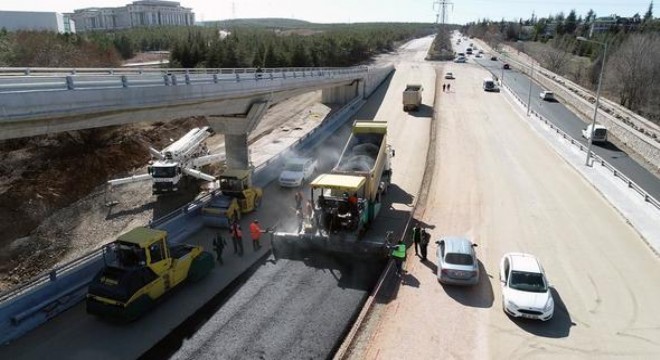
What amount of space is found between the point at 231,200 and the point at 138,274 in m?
8.19

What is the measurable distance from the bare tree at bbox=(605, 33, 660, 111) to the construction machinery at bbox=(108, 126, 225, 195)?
57811 mm

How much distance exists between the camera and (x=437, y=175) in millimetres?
29109

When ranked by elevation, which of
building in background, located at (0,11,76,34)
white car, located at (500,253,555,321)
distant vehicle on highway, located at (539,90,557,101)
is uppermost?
building in background, located at (0,11,76,34)

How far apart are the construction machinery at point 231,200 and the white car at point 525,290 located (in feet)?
38.6

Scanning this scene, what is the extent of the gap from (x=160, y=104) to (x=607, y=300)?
62.5ft

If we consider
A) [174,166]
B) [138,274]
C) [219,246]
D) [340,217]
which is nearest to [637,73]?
[340,217]

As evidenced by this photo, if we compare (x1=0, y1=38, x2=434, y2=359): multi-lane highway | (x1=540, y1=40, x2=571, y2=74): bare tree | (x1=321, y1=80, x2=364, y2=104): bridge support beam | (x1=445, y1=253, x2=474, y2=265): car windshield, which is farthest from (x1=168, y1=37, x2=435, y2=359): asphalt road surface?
A: (x1=540, y1=40, x2=571, y2=74): bare tree

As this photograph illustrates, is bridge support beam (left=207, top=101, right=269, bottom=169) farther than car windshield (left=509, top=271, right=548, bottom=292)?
Yes

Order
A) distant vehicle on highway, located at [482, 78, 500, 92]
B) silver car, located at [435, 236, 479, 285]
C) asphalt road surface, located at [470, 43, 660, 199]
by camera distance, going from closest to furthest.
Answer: silver car, located at [435, 236, 479, 285] < asphalt road surface, located at [470, 43, 660, 199] < distant vehicle on highway, located at [482, 78, 500, 92]

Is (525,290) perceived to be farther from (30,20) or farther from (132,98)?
(30,20)

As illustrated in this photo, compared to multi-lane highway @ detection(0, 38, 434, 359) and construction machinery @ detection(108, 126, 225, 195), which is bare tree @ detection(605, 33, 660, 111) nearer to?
construction machinery @ detection(108, 126, 225, 195)

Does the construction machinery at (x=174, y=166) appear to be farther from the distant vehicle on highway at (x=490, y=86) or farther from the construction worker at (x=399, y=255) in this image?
the distant vehicle on highway at (x=490, y=86)

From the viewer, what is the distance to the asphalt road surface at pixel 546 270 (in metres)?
12.8

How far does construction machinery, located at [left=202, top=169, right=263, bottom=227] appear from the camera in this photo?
20.8m
